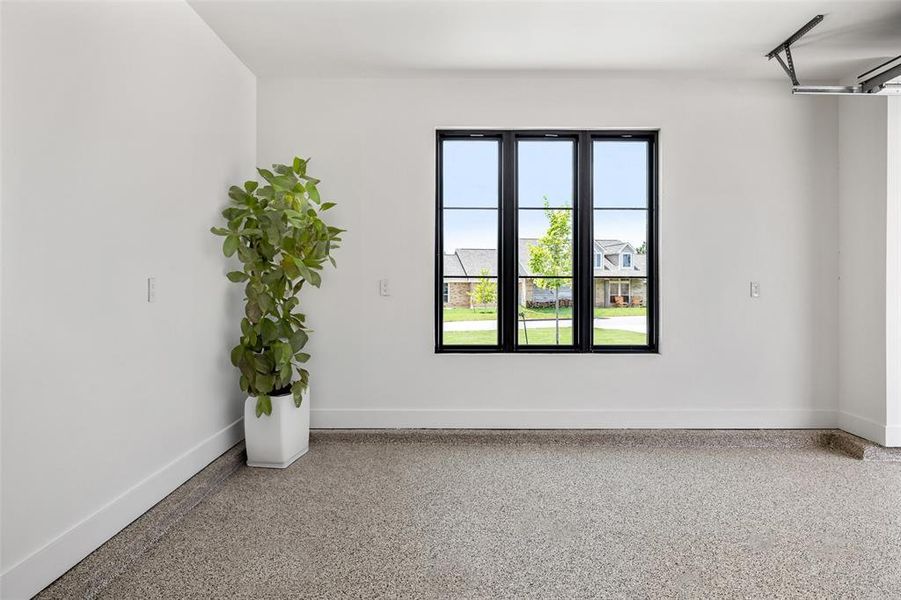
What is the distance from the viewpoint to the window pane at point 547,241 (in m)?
3.99

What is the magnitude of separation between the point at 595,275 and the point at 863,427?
2.12 metres

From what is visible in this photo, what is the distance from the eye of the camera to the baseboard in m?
3.85

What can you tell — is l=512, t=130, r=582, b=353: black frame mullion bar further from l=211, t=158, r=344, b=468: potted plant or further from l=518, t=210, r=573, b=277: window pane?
l=211, t=158, r=344, b=468: potted plant

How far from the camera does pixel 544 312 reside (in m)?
3.99

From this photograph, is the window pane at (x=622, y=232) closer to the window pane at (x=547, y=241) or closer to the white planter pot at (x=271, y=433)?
the window pane at (x=547, y=241)

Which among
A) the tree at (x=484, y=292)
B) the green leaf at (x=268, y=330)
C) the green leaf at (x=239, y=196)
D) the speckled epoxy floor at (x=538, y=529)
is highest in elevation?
the green leaf at (x=239, y=196)

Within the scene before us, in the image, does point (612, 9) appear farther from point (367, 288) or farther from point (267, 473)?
point (267, 473)

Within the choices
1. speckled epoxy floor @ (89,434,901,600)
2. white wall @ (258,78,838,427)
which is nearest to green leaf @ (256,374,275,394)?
speckled epoxy floor @ (89,434,901,600)

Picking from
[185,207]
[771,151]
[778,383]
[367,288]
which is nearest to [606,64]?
[771,151]

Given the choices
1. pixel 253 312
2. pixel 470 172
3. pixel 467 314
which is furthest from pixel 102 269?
pixel 470 172

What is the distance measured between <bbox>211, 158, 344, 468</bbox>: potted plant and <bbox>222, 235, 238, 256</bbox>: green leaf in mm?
24

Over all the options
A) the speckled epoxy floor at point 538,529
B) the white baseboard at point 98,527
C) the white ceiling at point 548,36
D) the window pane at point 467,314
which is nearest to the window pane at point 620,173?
the white ceiling at point 548,36

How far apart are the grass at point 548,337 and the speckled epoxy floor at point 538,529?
836 millimetres

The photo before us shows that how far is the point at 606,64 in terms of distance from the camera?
11.8 feet
